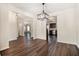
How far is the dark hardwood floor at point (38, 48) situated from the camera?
2.00 m

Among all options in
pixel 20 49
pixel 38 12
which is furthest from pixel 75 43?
pixel 20 49

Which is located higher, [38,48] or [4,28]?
[4,28]

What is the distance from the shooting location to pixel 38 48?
6.80 ft

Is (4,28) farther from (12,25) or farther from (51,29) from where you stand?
(51,29)

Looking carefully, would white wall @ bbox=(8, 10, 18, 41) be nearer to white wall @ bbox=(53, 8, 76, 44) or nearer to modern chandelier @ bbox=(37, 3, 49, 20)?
modern chandelier @ bbox=(37, 3, 49, 20)

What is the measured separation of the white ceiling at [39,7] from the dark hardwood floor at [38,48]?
58cm

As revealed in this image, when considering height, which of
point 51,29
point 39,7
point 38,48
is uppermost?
point 39,7

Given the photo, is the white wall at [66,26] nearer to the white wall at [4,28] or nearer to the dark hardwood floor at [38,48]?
the dark hardwood floor at [38,48]

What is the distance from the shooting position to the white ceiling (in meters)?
2.02

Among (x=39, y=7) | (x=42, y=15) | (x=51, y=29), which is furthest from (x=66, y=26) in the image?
(x=39, y=7)

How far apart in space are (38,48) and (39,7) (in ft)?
2.65

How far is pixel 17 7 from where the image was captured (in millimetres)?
2062

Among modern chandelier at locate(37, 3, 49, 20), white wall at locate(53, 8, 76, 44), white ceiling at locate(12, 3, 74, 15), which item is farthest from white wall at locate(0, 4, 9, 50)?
white wall at locate(53, 8, 76, 44)

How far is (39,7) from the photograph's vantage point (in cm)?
208
